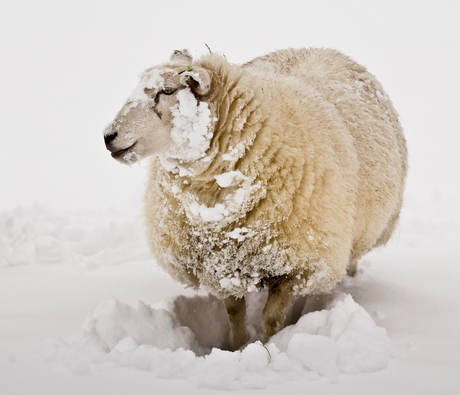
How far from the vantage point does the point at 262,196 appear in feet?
7.89

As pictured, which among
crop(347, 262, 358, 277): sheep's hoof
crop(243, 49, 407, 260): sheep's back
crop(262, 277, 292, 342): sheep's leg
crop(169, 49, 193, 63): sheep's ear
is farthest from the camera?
crop(347, 262, 358, 277): sheep's hoof

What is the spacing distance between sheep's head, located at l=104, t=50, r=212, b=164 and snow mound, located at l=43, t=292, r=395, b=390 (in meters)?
0.86

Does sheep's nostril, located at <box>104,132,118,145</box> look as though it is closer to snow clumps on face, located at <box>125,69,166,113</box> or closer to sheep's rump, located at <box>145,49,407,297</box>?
snow clumps on face, located at <box>125,69,166,113</box>

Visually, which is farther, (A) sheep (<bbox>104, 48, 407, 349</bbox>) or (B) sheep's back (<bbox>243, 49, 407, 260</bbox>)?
(B) sheep's back (<bbox>243, 49, 407, 260</bbox>)

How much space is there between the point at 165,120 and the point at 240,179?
1.61 ft

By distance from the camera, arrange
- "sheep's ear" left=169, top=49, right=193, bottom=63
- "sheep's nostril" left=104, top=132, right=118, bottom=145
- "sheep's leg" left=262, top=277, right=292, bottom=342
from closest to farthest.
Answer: "sheep's nostril" left=104, top=132, right=118, bottom=145 → "sheep's leg" left=262, top=277, right=292, bottom=342 → "sheep's ear" left=169, top=49, right=193, bottom=63

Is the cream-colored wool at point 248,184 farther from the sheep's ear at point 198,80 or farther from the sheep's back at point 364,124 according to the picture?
the sheep's back at point 364,124

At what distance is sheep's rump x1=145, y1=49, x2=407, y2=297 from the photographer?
240 cm

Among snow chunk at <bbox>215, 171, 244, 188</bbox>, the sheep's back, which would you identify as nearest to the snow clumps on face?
snow chunk at <bbox>215, 171, 244, 188</bbox>

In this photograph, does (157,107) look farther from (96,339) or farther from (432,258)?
(432,258)

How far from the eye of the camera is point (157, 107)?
7.71 feet

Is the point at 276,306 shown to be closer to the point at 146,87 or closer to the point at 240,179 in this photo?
the point at 240,179

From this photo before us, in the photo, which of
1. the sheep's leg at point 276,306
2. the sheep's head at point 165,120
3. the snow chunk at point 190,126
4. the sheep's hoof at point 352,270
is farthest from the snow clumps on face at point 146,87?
the sheep's hoof at point 352,270

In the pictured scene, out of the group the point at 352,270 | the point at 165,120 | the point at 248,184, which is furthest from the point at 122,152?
the point at 352,270
